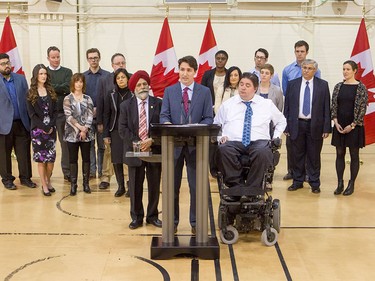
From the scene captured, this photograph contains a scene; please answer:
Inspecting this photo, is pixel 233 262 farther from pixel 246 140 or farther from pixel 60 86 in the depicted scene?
pixel 60 86

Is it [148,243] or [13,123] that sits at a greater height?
[13,123]

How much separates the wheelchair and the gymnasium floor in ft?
0.31

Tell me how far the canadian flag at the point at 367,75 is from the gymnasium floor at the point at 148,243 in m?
1.92

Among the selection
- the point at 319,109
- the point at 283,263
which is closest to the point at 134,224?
the point at 283,263

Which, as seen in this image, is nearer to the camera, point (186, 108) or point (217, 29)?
point (186, 108)

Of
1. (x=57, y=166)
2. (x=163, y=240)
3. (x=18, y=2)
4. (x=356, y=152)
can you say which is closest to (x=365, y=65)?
(x=356, y=152)

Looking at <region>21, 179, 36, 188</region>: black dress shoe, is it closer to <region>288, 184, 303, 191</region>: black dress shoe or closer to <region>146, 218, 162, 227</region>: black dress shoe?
<region>146, 218, 162, 227</region>: black dress shoe

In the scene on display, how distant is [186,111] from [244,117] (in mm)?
576

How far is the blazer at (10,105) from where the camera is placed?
6.22 metres

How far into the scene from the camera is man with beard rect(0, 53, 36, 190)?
625 centimetres

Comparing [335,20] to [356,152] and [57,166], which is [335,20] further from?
[57,166]

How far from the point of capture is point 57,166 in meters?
7.76

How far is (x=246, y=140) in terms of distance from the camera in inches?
190

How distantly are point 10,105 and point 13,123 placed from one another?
24 centimetres
